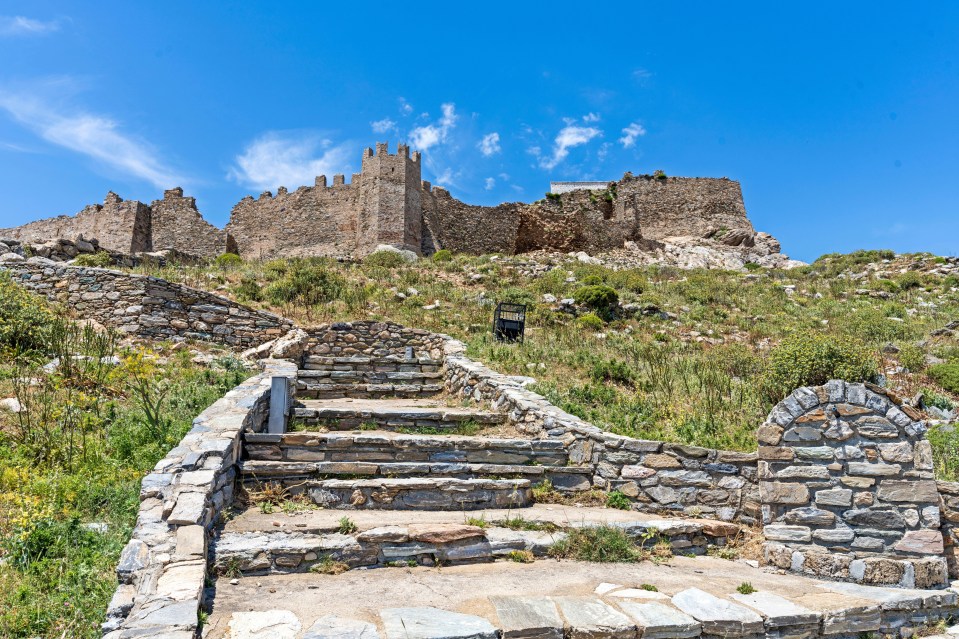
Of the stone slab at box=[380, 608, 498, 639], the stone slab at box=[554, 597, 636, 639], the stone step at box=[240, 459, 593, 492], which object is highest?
the stone step at box=[240, 459, 593, 492]

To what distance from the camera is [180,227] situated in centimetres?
3070

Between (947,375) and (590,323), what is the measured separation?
26.5 feet

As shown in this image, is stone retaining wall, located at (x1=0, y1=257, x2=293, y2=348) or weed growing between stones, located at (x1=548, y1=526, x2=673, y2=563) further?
stone retaining wall, located at (x1=0, y1=257, x2=293, y2=348)

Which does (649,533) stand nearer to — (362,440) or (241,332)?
(362,440)

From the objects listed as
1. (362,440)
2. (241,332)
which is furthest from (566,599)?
(241,332)

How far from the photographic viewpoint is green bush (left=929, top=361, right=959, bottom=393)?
10617mm

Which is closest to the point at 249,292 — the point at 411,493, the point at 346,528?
the point at 411,493

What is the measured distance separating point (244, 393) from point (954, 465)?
9101mm

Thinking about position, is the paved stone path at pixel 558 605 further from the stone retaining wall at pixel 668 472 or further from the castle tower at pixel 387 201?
the castle tower at pixel 387 201

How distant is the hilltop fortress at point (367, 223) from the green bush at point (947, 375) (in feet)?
69.5

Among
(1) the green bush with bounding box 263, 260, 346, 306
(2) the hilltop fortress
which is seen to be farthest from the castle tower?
(1) the green bush with bounding box 263, 260, 346, 306

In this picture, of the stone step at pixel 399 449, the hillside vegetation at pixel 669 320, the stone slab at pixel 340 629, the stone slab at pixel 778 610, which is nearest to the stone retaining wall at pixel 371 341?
the hillside vegetation at pixel 669 320

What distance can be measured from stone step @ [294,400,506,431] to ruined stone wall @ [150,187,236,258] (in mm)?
26597

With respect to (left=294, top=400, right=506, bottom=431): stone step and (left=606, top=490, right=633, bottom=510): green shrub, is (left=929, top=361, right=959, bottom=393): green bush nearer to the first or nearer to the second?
(left=606, top=490, right=633, bottom=510): green shrub
